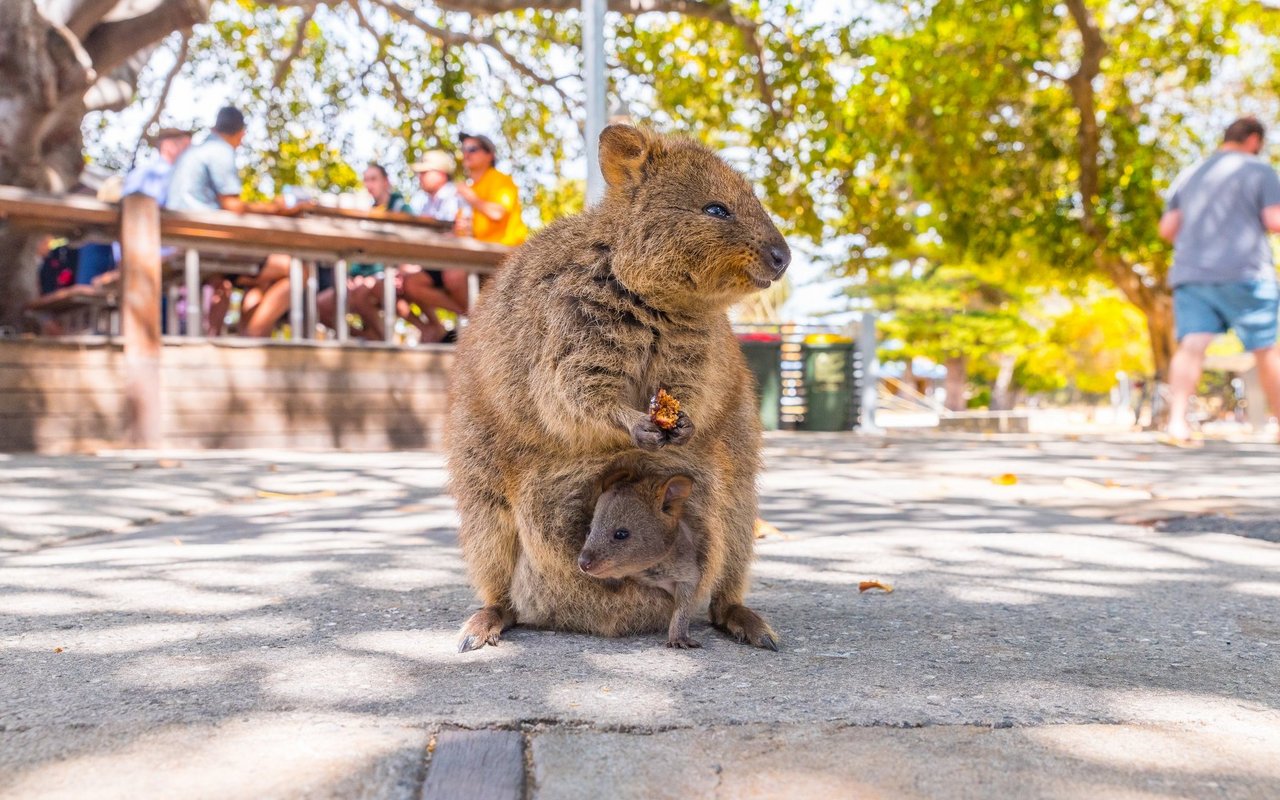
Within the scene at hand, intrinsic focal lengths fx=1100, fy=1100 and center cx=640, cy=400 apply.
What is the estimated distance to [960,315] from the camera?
3819 centimetres

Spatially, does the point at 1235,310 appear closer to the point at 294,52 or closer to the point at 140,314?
the point at 140,314

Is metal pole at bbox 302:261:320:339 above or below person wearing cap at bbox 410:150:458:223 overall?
below

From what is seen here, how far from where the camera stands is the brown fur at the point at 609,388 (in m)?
2.75

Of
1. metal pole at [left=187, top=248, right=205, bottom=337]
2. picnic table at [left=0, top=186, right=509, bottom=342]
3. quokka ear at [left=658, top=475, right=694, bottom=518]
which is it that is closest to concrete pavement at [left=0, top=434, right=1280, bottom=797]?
quokka ear at [left=658, top=475, right=694, bottom=518]

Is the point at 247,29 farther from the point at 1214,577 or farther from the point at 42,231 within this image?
the point at 1214,577

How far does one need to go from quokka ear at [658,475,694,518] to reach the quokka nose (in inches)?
23.2

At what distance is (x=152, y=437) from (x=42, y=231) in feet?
6.66

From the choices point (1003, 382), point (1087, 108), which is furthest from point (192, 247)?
point (1003, 382)

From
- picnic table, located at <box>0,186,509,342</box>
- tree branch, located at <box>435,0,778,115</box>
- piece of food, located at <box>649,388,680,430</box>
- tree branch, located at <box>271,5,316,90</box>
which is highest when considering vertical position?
tree branch, located at <box>271,5,316,90</box>

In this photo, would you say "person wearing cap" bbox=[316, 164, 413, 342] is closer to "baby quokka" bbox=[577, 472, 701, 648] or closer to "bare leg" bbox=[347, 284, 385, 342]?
"bare leg" bbox=[347, 284, 385, 342]

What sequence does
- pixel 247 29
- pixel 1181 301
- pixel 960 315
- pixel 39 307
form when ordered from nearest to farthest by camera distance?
pixel 1181 301, pixel 39 307, pixel 247 29, pixel 960 315

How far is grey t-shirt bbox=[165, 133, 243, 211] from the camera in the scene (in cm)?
921

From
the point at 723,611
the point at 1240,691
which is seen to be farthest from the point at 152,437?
the point at 1240,691

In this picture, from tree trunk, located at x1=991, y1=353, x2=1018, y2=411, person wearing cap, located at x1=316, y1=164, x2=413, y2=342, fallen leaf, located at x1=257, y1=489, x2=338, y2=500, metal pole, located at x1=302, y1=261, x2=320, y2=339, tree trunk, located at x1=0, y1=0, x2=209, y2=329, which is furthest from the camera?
tree trunk, located at x1=991, y1=353, x2=1018, y2=411
